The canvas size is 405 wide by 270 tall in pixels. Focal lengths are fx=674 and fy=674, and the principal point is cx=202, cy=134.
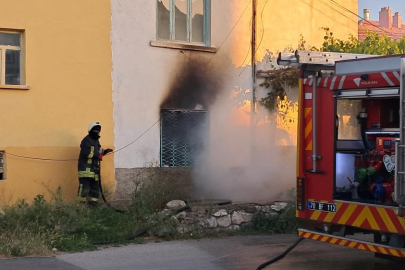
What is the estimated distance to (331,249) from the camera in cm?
1019

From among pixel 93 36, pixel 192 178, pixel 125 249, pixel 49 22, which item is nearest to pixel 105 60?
pixel 93 36

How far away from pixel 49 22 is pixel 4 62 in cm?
114

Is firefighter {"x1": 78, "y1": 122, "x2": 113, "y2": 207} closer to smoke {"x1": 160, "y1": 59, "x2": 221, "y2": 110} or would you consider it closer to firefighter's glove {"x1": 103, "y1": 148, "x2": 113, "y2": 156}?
firefighter's glove {"x1": 103, "y1": 148, "x2": 113, "y2": 156}

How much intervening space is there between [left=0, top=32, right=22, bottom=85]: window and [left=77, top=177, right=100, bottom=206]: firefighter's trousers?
225 centimetres

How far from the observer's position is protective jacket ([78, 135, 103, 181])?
12.7m

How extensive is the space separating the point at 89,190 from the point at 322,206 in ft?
19.0

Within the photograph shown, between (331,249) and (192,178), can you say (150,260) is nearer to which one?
(331,249)

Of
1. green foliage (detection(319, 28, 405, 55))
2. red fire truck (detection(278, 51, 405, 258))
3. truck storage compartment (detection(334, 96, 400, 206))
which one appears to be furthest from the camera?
green foliage (detection(319, 28, 405, 55))

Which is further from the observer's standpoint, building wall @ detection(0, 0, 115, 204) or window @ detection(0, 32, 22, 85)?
window @ detection(0, 32, 22, 85)

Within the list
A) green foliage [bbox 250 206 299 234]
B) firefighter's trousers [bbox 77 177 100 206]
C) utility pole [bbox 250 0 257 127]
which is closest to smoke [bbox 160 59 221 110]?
utility pole [bbox 250 0 257 127]

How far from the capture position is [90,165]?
504 inches

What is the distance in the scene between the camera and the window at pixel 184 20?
14570 millimetres

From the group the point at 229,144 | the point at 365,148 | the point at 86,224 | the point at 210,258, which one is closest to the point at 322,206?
the point at 365,148

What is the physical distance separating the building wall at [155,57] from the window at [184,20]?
0.23m
